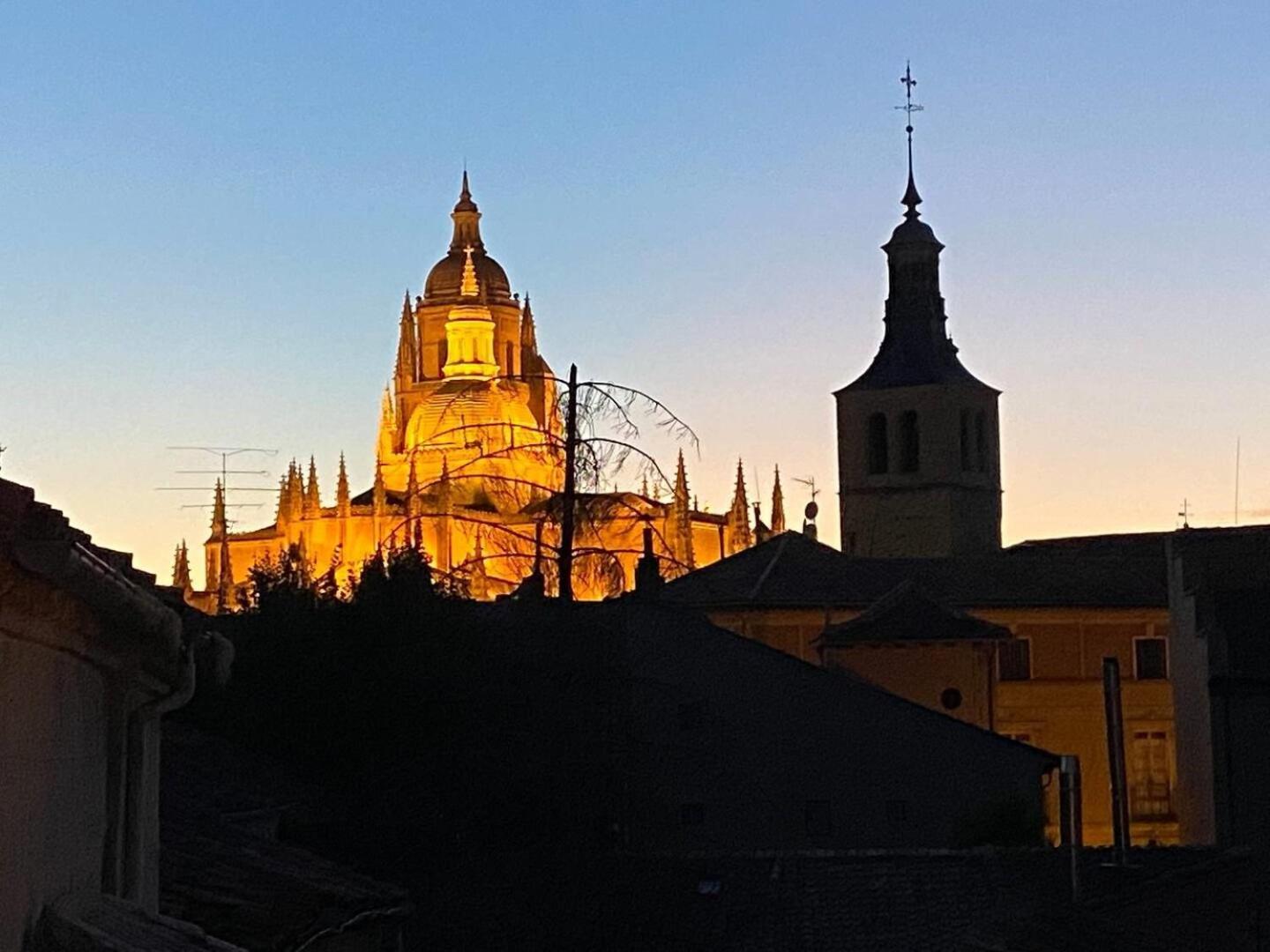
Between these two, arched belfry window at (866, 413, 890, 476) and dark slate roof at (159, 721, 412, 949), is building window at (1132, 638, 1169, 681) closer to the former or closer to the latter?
arched belfry window at (866, 413, 890, 476)

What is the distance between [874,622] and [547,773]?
20.8 meters

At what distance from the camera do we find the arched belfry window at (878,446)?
352ft

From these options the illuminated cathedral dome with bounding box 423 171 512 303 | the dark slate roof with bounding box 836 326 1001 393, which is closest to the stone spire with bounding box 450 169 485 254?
the illuminated cathedral dome with bounding box 423 171 512 303

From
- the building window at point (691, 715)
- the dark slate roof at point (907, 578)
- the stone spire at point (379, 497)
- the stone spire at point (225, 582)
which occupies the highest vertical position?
the stone spire at point (379, 497)

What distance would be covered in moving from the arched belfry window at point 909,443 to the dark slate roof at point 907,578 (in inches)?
1473

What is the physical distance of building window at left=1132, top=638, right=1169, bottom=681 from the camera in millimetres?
63125

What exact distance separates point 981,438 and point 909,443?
3580mm

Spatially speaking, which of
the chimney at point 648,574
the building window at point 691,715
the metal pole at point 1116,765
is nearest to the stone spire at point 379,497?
the chimney at point 648,574

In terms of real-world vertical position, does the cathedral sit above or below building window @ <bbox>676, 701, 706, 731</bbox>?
above

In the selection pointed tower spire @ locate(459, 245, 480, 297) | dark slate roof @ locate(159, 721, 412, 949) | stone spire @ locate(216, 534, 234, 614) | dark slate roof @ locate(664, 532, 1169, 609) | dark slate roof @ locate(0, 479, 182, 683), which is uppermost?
pointed tower spire @ locate(459, 245, 480, 297)

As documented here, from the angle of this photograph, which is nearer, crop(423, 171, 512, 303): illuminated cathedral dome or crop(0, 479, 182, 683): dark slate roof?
crop(0, 479, 182, 683): dark slate roof

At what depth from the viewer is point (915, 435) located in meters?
107

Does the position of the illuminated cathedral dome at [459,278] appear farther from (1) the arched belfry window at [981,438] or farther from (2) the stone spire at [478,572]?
(2) the stone spire at [478,572]

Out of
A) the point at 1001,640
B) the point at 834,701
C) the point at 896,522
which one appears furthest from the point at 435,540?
the point at 834,701
